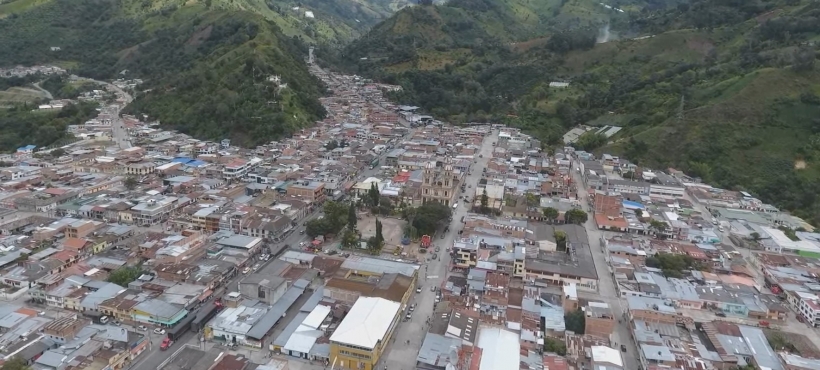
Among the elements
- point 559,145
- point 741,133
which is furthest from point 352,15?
point 741,133

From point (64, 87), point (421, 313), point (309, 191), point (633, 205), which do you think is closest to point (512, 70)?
point (633, 205)

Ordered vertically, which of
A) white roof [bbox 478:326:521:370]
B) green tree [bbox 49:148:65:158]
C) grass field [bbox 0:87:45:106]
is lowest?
white roof [bbox 478:326:521:370]

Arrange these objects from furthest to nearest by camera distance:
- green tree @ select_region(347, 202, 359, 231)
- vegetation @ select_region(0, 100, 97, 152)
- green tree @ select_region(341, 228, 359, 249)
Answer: vegetation @ select_region(0, 100, 97, 152)
green tree @ select_region(347, 202, 359, 231)
green tree @ select_region(341, 228, 359, 249)

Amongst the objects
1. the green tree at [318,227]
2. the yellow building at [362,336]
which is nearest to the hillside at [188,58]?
the green tree at [318,227]

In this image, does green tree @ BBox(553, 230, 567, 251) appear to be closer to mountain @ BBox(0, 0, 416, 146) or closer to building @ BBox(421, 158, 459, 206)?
building @ BBox(421, 158, 459, 206)

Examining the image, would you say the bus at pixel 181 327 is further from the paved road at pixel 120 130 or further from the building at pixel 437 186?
the paved road at pixel 120 130

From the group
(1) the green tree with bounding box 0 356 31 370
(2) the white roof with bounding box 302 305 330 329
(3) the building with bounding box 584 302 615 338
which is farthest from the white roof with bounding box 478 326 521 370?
(1) the green tree with bounding box 0 356 31 370

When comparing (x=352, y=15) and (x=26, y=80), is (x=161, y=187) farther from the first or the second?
(x=352, y=15)
